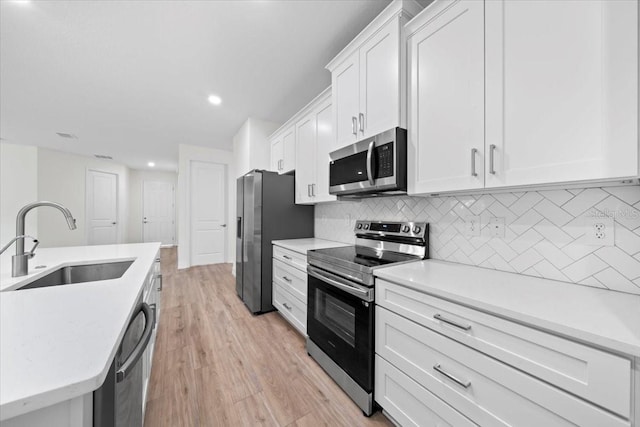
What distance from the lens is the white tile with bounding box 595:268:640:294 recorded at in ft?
3.23

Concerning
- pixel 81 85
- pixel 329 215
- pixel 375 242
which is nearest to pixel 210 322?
pixel 329 215

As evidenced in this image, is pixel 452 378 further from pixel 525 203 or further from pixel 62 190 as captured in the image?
pixel 62 190

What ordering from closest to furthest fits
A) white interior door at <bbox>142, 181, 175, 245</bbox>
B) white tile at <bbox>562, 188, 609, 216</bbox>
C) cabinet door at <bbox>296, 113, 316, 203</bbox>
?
white tile at <bbox>562, 188, 609, 216</bbox> → cabinet door at <bbox>296, 113, 316, 203</bbox> → white interior door at <bbox>142, 181, 175, 245</bbox>

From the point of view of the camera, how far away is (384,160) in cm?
157

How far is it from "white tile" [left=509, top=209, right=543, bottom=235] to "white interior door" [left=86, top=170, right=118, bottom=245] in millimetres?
8544

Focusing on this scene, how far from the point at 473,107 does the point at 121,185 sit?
8.85 metres

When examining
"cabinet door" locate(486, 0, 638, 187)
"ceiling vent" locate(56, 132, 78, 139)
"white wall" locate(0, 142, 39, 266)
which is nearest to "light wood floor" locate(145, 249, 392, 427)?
"cabinet door" locate(486, 0, 638, 187)

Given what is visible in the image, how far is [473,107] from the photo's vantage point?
47.7 inches

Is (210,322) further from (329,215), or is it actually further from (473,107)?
(473,107)

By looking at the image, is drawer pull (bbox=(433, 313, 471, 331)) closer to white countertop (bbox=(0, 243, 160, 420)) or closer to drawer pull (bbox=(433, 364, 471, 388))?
drawer pull (bbox=(433, 364, 471, 388))

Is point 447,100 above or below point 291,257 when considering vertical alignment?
above

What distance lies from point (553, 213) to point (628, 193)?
0.24 m

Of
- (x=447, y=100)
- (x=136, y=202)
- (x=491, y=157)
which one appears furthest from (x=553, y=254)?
(x=136, y=202)

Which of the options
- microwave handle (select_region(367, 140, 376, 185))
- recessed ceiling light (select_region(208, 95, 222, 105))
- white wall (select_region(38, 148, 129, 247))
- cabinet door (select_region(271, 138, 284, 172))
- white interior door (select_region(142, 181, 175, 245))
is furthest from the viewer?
white interior door (select_region(142, 181, 175, 245))
